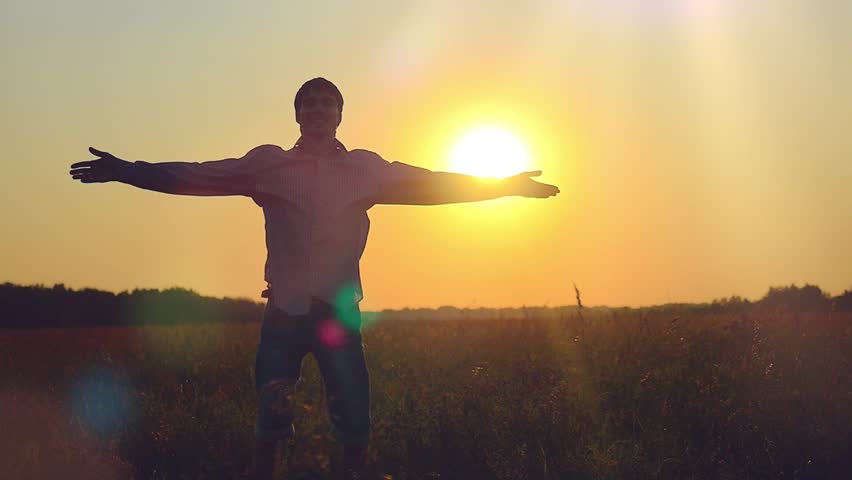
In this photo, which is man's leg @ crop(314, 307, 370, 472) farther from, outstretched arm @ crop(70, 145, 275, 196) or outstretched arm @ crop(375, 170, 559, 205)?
outstretched arm @ crop(70, 145, 275, 196)

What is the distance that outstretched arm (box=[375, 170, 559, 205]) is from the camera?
4930mm

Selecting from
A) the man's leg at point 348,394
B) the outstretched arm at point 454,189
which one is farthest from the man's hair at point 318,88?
the man's leg at point 348,394

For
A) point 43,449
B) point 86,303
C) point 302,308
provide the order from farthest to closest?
point 86,303 < point 43,449 < point 302,308

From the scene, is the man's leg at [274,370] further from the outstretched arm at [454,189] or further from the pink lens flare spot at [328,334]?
the outstretched arm at [454,189]

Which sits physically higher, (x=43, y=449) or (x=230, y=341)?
(x=230, y=341)

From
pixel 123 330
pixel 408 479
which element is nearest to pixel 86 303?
pixel 123 330

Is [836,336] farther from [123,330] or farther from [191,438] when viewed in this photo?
[123,330]

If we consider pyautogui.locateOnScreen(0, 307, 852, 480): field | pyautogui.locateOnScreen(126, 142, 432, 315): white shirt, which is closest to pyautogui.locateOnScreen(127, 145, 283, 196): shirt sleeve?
pyautogui.locateOnScreen(126, 142, 432, 315): white shirt

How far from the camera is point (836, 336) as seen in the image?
9609 mm

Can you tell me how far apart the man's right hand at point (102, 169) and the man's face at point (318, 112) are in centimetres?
92

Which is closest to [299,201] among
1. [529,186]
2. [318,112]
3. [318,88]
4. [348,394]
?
[318,112]

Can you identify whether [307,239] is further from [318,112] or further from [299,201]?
[318,112]

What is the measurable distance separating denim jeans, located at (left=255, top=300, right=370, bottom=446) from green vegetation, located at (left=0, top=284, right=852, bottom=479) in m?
0.18

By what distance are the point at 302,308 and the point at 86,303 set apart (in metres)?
18.5
